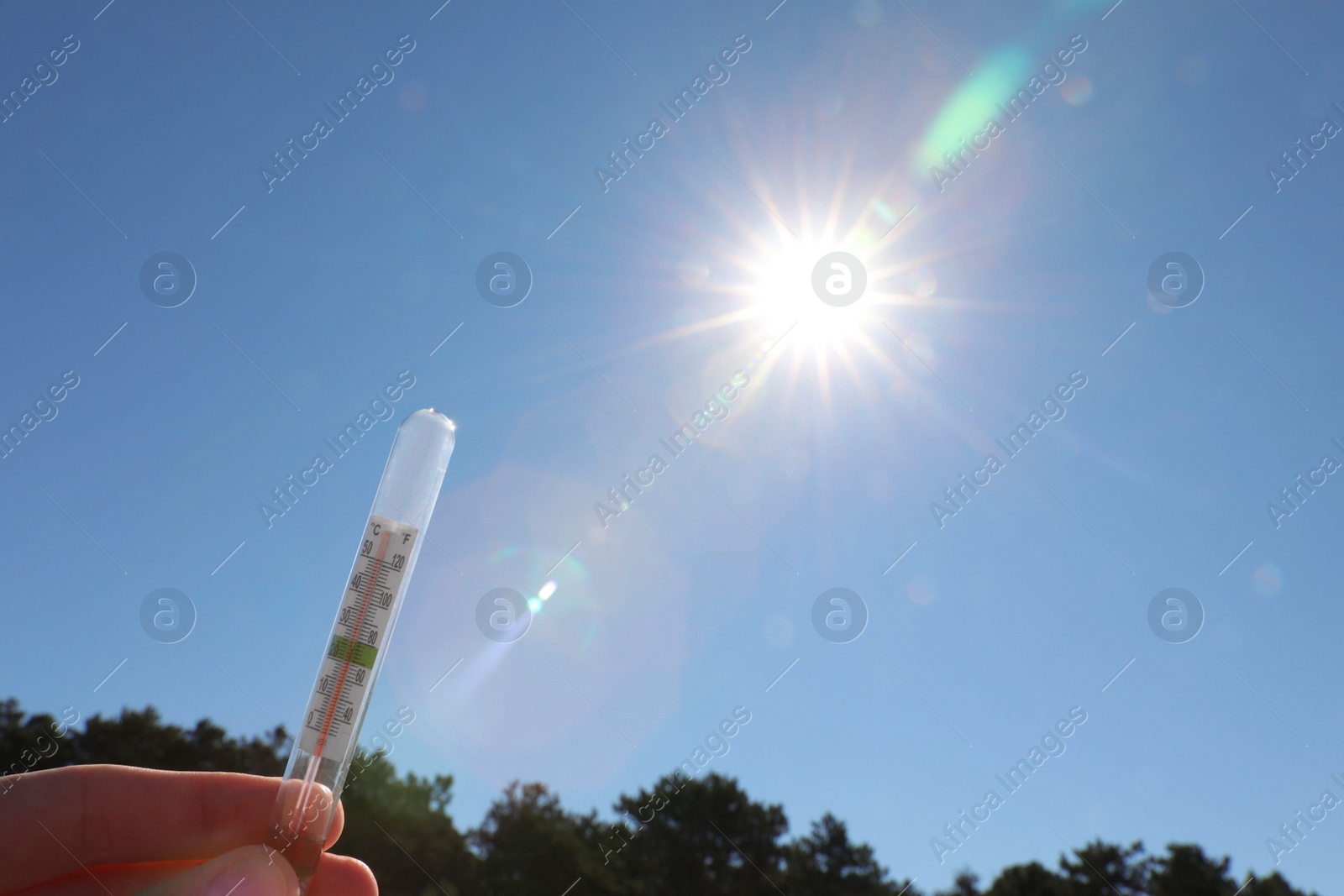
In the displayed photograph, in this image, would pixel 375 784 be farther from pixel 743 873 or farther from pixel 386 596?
pixel 386 596

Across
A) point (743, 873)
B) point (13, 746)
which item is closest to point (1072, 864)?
point (743, 873)

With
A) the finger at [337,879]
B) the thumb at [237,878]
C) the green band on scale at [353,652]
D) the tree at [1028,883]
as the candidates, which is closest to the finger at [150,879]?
the finger at [337,879]

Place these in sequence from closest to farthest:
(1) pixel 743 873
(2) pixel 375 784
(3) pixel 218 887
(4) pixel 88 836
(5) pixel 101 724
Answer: (3) pixel 218 887 → (4) pixel 88 836 → (5) pixel 101 724 → (2) pixel 375 784 → (1) pixel 743 873

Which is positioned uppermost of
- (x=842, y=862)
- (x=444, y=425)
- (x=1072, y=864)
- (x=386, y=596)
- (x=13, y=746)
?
(x=1072, y=864)

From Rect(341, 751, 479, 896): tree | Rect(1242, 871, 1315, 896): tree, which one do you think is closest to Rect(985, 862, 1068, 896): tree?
Rect(1242, 871, 1315, 896): tree

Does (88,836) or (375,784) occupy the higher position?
(375,784)

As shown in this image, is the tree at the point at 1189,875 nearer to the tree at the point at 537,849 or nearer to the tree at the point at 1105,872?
the tree at the point at 1105,872

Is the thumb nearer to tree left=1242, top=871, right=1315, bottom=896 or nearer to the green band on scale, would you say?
the green band on scale
